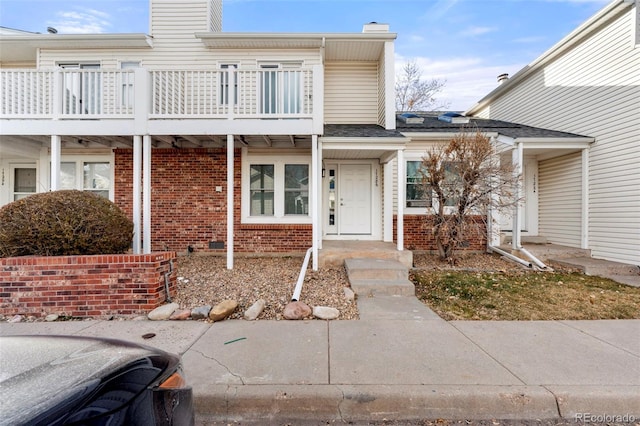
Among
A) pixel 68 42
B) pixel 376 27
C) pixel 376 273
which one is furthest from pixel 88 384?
pixel 68 42

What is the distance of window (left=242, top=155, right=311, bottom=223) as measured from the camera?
8484 mm

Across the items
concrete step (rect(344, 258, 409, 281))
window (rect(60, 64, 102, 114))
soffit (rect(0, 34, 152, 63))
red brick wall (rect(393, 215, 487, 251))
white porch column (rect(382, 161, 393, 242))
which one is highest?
soffit (rect(0, 34, 152, 63))

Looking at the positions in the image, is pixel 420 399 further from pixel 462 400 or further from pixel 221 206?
pixel 221 206

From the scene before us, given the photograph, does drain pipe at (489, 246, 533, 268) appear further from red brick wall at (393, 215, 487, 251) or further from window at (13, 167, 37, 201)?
window at (13, 167, 37, 201)

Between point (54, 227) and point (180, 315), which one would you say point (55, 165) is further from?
point (180, 315)

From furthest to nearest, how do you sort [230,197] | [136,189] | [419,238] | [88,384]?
[419,238] → [230,197] → [136,189] → [88,384]

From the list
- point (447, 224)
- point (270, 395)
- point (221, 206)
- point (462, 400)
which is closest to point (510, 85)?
point (447, 224)

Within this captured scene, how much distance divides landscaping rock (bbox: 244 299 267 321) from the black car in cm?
260

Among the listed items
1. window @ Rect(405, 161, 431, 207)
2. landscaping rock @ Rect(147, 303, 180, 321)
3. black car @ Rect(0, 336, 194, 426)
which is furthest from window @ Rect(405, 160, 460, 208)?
black car @ Rect(0, 336, 194, 426)

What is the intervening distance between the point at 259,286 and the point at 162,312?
5.44ft

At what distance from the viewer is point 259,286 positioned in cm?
551

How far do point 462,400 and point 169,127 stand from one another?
6.95 meters

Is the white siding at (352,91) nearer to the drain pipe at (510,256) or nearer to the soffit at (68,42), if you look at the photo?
the drain pipe at (510,256)

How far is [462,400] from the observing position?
8.18ft
